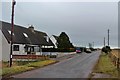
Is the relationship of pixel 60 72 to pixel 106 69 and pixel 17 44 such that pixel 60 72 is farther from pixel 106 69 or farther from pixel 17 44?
pixel 17 44

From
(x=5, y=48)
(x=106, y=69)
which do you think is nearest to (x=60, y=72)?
(x=106, y=69)

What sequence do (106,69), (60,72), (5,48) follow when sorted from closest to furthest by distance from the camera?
(60,72), (106,69), (5,48)

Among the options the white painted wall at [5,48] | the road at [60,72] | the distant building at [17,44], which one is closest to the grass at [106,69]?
the road at [60,72]

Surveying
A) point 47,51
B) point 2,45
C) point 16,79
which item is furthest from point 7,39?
point 16,79

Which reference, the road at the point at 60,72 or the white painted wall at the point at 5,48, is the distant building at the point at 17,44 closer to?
the white painted wall at the point at 5,48

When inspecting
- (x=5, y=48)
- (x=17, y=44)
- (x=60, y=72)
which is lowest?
(x=60, y=72)

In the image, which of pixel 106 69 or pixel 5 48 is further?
pixel 5 48

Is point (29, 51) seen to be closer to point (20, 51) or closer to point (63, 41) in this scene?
point (20, 51)

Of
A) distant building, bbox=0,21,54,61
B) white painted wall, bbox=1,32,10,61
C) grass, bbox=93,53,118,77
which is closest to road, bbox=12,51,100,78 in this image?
grass, bbox=93,53,118,77

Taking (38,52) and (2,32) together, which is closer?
(2,32)

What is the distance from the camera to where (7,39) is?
145ft

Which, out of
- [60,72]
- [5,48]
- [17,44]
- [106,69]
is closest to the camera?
[60,72]

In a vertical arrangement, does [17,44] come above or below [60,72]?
above

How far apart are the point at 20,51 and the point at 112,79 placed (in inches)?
1357
